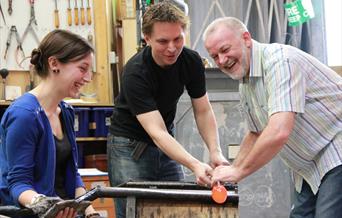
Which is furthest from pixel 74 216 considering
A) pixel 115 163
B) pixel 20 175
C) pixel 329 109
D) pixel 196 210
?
pixel 329 109

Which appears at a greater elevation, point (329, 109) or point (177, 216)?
point (329, 109)

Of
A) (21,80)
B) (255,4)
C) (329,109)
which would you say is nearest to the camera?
(329,109)

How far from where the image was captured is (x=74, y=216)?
5.86 feet

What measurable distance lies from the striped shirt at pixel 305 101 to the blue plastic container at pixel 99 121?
9.80ft

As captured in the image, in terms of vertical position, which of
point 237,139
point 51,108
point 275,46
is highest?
point 275,46

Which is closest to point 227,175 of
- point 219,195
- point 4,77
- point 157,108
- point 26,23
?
point 219,195

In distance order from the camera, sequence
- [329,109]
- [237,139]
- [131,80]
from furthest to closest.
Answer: [237,139]
[131,80]
[329,109]

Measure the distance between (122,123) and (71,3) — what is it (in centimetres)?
290

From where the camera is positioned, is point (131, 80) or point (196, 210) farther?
point (131, 80)

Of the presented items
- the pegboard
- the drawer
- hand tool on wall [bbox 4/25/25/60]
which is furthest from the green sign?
hand tool on wall [bbox 4/25/25/60]

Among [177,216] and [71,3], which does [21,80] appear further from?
[177,216]

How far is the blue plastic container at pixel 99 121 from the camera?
4953 mm

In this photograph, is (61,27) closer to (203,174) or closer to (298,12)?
(298,12)

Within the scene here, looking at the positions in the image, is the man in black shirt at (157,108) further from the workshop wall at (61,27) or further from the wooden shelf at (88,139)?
the workshop wall at (61,27)
